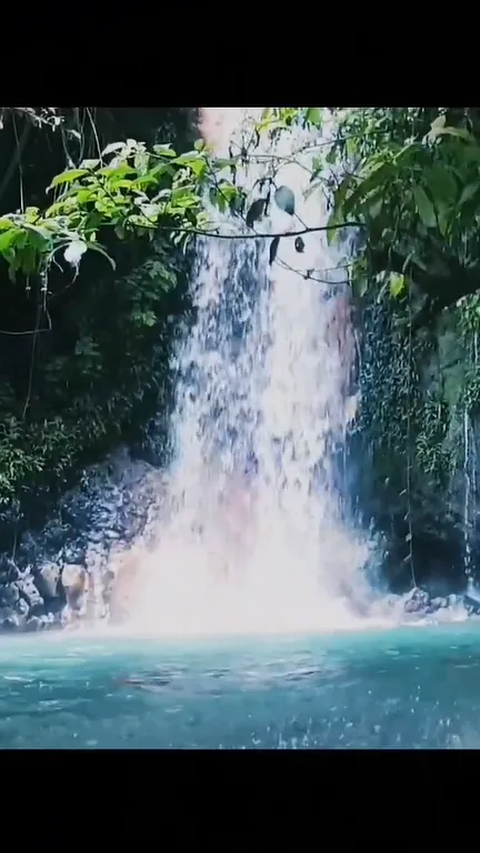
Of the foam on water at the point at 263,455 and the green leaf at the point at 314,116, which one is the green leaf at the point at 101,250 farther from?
the green leaf at the point at 314,116

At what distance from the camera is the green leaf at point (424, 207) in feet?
6.70

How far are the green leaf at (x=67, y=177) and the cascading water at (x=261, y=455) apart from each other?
31cm

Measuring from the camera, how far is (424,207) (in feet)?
6.70

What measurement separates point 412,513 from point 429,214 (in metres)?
0.66

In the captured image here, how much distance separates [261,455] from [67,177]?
0.76 m

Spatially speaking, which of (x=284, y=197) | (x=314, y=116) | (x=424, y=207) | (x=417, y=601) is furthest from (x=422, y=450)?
(x=314, y=116)

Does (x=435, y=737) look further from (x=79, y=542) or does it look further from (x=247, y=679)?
(x=79, y=542)

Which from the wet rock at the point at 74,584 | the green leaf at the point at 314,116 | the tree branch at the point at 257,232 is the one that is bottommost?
the wet rock at the point at 74,584

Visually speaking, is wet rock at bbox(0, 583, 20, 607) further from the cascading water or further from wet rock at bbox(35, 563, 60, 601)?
the cascading water

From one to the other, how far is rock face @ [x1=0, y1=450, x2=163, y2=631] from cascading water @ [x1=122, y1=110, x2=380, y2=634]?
0.19 feet

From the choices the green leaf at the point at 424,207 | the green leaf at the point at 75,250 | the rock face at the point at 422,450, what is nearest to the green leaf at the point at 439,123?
the green leaf at the point at 424,207
